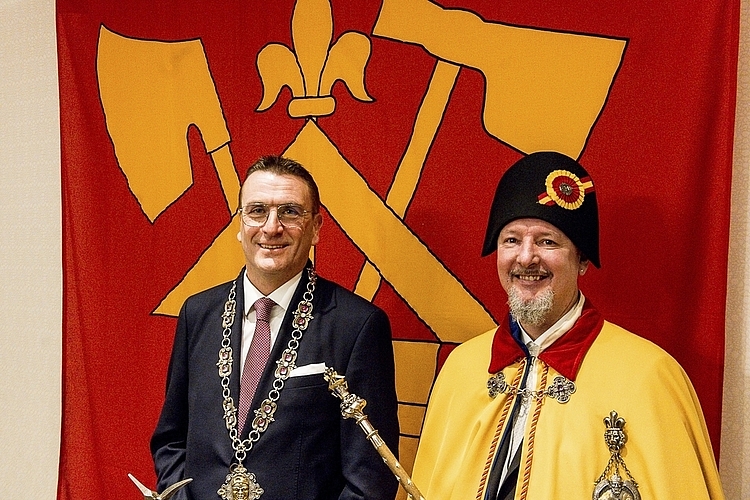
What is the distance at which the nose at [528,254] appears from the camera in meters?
2.00

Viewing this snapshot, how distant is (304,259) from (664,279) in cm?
87

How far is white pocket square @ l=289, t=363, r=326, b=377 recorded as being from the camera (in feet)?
7.20

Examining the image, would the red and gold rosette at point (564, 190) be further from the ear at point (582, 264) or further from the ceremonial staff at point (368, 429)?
the ceremonial staff at point (368, 429)

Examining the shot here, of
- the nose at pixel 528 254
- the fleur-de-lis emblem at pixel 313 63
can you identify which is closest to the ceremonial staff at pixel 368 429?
the nose at pixel 528 254

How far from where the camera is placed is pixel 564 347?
201 cm

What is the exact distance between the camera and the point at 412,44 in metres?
2.62

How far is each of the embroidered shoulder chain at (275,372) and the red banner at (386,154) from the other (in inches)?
18.0

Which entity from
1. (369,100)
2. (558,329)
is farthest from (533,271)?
(369,100)

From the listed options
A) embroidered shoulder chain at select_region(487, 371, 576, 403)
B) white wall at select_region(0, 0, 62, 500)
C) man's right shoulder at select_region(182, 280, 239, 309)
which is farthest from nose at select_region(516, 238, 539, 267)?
white wall at select_region(0, 0, 62, 500)

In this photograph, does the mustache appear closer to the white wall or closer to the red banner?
the red banner

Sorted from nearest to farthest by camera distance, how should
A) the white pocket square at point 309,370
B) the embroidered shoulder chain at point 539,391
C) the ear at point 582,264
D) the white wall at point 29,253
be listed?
the embroidered shoulder chain at point 539,391
the ear at point 582,264
the white pocket square at point 309,370
the white wall at point 29,253

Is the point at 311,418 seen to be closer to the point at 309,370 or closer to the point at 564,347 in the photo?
the point at 309,370

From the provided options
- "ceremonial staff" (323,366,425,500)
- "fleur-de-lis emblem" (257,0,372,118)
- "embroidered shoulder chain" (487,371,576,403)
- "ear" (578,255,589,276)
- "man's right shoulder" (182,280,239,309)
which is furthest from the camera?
"fleur-de-lis emblem" (257,0,372,118)

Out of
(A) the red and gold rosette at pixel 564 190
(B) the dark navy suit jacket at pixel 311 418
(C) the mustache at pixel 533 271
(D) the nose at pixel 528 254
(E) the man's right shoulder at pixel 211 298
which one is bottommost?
(B) the dark navy suit jacket at pixel 311 418
